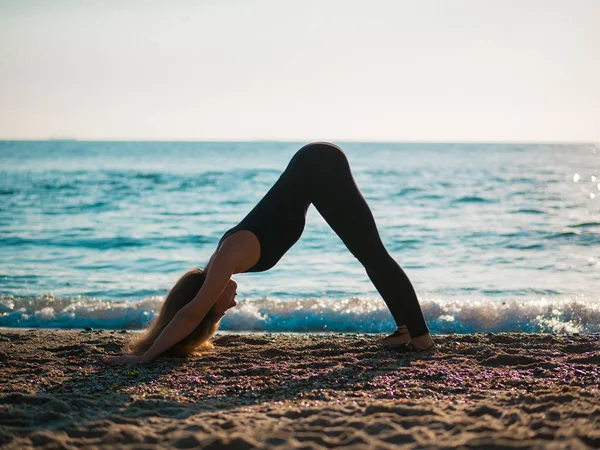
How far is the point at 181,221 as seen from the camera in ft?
55.1

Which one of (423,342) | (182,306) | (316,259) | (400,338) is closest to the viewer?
(182,306)

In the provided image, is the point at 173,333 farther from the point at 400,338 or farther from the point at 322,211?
the point at 400,338

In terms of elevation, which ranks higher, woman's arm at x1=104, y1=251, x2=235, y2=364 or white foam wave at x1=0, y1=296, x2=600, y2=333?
woman's arm at x1=104, y1=251, x2=235, y2=364

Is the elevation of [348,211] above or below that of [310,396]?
above

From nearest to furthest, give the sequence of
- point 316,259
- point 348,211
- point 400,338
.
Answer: point 348,211 → point 400,338 → point 316,259

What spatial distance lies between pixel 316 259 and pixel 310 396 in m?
7.93

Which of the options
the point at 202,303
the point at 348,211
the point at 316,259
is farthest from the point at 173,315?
the point at 316,259

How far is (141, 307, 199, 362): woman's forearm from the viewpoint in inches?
172

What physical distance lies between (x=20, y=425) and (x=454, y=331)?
4781 mm

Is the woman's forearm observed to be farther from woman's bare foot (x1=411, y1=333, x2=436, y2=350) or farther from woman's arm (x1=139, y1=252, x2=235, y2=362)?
woman's bare foot (x1=411, y1=333, x2=436, y2=350)

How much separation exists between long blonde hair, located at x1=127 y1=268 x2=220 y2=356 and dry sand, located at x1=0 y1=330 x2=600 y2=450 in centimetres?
13

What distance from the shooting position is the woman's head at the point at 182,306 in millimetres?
4543

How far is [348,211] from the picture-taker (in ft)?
14.6

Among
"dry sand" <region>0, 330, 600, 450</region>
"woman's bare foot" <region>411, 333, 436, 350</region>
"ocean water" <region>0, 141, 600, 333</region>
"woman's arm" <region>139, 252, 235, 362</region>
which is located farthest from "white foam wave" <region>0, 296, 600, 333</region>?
"woman's arm" <region>139, 252, 235, 362</region>
